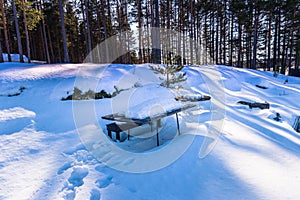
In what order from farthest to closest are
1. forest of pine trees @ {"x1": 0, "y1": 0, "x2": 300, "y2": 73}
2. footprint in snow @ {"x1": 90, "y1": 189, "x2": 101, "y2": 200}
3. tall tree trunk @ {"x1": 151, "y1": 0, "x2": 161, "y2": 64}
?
1. forest of pine trees @ {"x1": 0, "y1": 0, "x2": 300, "y2": 73}
2. tall tree trunk @ {"x1": 151, "y1": 0, "x2": 161, "y2": 64}
3. footprint in snow @ {"x1": 90, "y1": 189, "x2": 101, "y2": 200}

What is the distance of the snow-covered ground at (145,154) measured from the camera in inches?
97.3

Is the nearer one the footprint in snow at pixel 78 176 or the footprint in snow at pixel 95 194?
the footprint in snow at pixel 95 194

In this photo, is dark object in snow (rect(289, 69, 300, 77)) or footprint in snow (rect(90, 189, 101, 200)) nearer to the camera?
footprint in snow (rect(90, 189, 101, 200))

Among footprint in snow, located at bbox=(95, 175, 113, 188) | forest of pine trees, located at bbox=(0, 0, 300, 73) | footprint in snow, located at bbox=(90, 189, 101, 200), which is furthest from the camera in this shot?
forest of pine trees, located at bbox=(0, 0, 300, 73)

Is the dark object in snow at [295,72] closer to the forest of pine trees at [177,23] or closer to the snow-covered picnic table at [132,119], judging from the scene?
the forest of pine trees at [177,23]

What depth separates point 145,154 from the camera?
361 cm

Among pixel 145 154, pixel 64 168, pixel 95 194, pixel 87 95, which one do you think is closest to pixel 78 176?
→ pixel 64 168

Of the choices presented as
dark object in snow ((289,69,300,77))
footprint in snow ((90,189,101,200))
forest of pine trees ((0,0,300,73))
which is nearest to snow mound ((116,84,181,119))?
footprint in snow ((90,189,101,200))

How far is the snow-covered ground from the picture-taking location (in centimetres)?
247

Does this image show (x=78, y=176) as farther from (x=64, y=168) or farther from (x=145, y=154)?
(x=145, y=154)

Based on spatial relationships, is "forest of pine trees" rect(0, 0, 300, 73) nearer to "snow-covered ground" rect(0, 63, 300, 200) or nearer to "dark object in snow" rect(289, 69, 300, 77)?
"dark object in snow" rect(289, 69, 300, 77)

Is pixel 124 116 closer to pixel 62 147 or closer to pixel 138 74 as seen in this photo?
pixel 62 147

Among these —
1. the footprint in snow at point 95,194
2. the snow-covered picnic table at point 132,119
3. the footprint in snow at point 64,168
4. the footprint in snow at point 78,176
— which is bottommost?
the footprint in snow at point 95,194

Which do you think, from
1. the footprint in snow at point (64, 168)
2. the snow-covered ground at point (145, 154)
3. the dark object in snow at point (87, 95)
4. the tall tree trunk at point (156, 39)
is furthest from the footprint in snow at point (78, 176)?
the tall tree trunk at point (156, 39)
